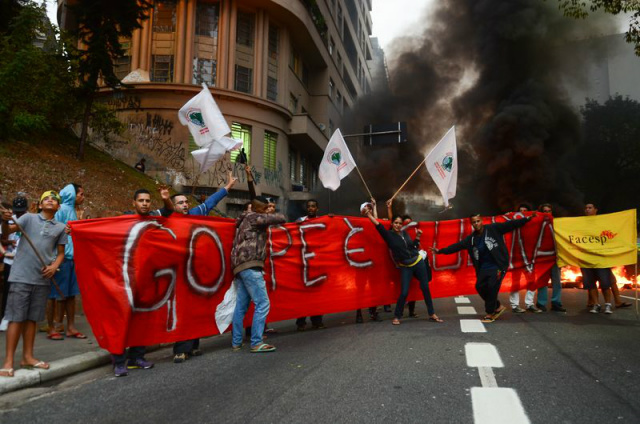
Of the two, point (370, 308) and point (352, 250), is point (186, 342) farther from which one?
point (370, 308)

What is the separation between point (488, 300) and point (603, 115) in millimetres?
34016

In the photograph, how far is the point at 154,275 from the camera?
16.6ft

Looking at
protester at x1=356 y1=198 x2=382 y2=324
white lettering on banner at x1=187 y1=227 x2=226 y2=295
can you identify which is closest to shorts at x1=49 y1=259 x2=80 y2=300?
white lettering on banner at x1=187 y1=227 x2=226 y2=295

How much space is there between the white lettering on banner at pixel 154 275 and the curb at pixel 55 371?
0.69 metres

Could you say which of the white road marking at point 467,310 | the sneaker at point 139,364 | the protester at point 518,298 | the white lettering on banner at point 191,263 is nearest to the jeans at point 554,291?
the protester at point 518,298

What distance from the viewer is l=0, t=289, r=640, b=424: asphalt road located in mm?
3197

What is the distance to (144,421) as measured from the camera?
3.19m

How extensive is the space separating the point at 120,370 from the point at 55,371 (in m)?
0.58

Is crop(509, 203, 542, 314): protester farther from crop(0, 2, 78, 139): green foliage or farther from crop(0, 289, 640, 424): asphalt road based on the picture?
crop(0, 2, 78, 139): green foliage

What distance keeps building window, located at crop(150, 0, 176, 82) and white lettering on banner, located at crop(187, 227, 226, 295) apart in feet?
65.3

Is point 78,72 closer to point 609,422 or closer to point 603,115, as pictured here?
point 609,422

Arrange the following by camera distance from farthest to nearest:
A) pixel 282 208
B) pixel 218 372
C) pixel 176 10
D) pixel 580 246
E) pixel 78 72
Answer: pixel 282 208, pixel 176 10, pixel 78 72, pixel 580 246, pixel 218 372

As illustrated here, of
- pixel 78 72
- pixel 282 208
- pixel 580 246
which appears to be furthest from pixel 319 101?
pixel 580 246

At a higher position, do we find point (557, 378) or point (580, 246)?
point (580, 246)
